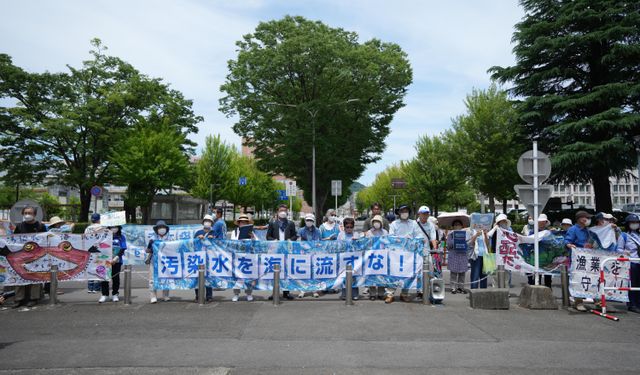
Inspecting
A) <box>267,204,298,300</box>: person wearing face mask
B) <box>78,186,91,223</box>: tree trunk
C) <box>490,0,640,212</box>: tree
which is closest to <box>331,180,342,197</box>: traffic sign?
<box>490,0,640,212</box>: tree

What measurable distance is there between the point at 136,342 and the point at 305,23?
1178 inches

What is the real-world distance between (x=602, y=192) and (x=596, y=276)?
1899 centimetres

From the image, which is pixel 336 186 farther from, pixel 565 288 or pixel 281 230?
pixel 565 288

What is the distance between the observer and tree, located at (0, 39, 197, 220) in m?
34.5

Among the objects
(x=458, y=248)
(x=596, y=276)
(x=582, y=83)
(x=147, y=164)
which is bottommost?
(x=596, y=276)

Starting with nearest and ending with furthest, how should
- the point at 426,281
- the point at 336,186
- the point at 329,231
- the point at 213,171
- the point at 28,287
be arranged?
1. the point at 426,281
2. the point at 28,287
3. the point at 329,231
4. the point at 336,186
5. the point at 213,171

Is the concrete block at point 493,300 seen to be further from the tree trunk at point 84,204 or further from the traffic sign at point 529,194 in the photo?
the tree trunk at point 84,204

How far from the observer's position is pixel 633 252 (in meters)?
9.19

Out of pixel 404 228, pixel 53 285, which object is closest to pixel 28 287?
pixel 53 285

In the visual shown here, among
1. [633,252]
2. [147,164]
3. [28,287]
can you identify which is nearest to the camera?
[633,252]

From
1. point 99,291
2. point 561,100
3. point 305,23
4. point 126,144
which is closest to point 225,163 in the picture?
point 126,144

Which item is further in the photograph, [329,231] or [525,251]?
[329,231]

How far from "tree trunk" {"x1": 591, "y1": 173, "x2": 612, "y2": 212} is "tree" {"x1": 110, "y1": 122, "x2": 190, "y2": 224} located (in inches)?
1057

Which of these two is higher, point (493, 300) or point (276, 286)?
point (276, 286)
